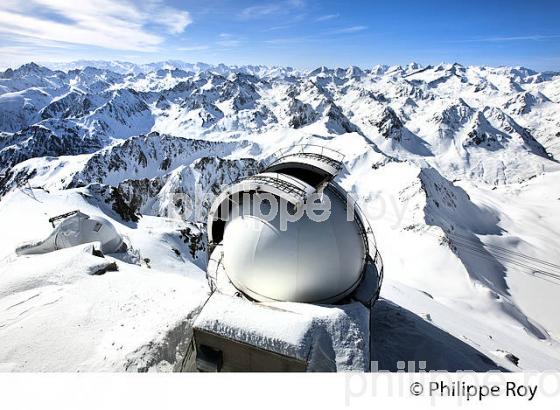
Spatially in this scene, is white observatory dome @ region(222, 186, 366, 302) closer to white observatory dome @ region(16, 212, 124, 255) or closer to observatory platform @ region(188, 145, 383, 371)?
observatory platform @ region(188, 145, 383, 371)

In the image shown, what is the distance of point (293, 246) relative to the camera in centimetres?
1223

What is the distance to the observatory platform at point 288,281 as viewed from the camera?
1076cm

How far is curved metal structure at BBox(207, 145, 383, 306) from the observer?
40.4ft

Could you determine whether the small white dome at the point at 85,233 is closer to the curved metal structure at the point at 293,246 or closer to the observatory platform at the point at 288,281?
the observatory platform at the point at 288,281

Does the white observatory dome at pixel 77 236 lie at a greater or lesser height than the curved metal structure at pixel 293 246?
lesser

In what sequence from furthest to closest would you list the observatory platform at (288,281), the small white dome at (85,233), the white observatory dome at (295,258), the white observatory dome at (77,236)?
the small white dome at (85,233) → the white observatory dome at (77,236) → the white observatory dome at (295,258) → the observatory platform at (288,281)

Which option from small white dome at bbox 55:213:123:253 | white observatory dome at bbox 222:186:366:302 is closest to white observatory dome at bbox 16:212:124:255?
small white dome at bbox 55:213:123:253

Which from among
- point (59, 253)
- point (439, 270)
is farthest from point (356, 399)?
point (439, 270)

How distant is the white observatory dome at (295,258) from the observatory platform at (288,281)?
4 cm

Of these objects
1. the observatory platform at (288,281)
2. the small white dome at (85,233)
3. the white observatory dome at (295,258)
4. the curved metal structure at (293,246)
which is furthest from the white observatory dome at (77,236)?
the white observatory dome at (295,258)

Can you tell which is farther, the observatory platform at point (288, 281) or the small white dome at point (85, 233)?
the small white dome at point (85, 233)

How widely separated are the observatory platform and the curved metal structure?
0.04 metres

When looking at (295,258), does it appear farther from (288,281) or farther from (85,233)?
(85,233)

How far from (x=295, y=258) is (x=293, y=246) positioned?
444mm
